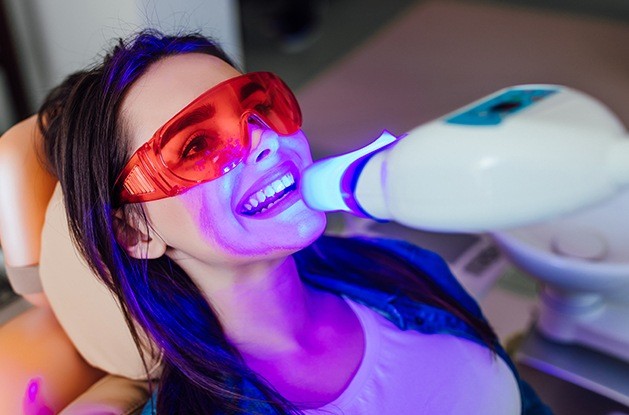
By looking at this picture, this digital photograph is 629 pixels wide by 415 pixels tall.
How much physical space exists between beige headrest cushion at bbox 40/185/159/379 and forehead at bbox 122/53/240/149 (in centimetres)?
22

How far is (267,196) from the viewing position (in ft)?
2.53

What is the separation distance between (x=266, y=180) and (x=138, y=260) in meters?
0.18

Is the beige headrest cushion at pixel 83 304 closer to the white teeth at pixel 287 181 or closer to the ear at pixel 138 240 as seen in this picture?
the ear at pixel 138 240

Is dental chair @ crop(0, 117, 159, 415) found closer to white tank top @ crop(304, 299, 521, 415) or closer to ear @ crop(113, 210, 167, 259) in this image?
ear @ crop(113, 210, 167, 259)

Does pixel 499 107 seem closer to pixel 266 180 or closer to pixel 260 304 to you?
pixel 266 180

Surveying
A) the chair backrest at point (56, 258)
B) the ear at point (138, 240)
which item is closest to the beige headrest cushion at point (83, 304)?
the chair backrest at point (56, 258)

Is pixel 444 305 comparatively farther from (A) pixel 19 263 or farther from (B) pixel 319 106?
(B) pixel 319 106

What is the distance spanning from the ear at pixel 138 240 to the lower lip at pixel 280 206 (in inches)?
4.6

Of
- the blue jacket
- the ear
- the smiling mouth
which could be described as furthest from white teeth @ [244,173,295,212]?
the blue jacket

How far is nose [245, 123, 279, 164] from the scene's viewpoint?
2.48 ft

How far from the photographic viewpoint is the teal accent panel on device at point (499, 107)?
58 centimetres

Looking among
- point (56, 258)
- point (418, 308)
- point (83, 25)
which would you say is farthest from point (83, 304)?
point (83, 25)

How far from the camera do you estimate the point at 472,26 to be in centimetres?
304

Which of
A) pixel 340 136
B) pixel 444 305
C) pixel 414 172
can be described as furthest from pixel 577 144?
pixel 340 136
